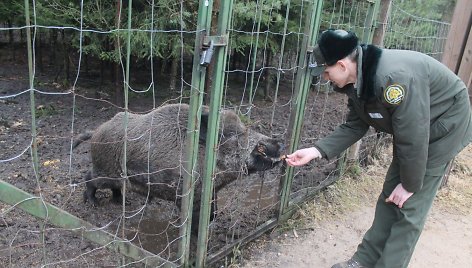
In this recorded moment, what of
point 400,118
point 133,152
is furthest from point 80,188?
point 400,118

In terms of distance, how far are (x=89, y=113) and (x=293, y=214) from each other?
12.6 ft

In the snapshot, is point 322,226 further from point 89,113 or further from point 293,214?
point 89,113

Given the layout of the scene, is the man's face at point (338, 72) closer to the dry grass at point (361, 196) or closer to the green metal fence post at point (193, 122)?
the green metal fence post at point (193, 122)

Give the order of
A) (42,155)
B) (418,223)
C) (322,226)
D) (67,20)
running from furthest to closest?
(67,20) → (42,155) → (322,226) → (418,223)

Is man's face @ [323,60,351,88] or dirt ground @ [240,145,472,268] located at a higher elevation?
man's face @ [323,60,351,88]

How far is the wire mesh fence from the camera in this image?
2.76m

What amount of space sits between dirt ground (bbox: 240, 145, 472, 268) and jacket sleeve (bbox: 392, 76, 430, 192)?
152 centimetres

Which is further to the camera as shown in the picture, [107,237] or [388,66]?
[107,237]

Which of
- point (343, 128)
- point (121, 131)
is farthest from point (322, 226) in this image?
point (121, 131)

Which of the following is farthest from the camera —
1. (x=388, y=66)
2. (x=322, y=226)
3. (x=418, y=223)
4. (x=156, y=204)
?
(x=156, y=204)

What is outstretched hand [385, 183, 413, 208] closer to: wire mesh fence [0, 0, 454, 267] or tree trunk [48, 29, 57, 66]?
wire mesh fence [0, 0, 454, 267]

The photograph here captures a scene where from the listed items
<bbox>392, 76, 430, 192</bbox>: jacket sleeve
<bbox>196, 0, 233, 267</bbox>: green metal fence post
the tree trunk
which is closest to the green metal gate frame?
<bbox>196, 0, 233, 267</bbox>: green metal fence post

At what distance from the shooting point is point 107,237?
8.43 ft

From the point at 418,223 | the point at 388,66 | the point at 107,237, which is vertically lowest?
the point at 107,237
